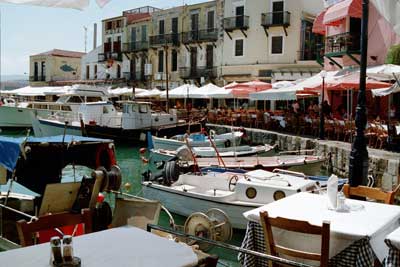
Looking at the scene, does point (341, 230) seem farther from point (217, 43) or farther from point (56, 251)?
point (217, 43)

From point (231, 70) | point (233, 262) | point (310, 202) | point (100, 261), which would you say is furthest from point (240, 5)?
point (100, 261)

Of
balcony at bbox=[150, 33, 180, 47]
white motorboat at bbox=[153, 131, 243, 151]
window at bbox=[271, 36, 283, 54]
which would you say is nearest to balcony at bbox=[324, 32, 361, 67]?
white motorboat at bbox=[153, 131, 243, 151]

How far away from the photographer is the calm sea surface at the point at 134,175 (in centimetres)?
930

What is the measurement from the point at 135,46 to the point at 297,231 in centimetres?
4253

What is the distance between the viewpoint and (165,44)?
4044 centimetres

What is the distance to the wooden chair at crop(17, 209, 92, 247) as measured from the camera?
4035mm

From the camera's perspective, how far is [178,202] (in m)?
11.5

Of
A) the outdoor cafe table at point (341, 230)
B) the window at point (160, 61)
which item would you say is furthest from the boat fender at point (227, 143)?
the window at point (160, 61)

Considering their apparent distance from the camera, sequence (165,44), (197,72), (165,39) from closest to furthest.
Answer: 1. (197,72)
2. (165,44)
3. (165,39)

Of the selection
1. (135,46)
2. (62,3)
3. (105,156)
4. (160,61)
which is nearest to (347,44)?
(105,156)

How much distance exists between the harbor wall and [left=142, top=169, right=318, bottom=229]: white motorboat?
2.62 metres

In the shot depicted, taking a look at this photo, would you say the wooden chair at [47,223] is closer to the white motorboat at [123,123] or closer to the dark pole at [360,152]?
the dark pole at [360,152]

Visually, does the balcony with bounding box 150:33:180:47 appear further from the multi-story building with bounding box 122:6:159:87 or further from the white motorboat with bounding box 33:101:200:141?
the white motorboat with bounding box 33:101:200:141

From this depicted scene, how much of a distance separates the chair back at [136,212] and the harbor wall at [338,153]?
256 inches
